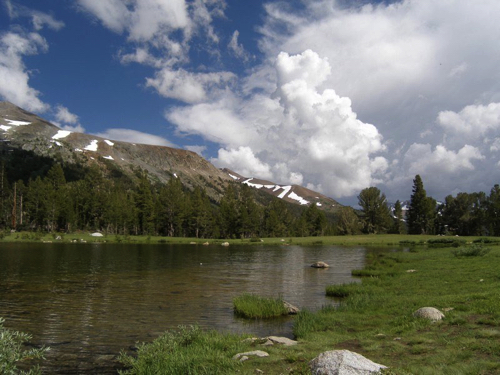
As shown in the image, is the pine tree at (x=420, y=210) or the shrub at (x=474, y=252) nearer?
the shrub at (x=474, y=252)

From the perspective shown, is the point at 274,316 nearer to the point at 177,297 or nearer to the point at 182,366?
the point at 177,297

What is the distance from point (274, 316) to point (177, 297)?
9.30m

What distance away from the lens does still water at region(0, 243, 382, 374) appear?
16.3 m

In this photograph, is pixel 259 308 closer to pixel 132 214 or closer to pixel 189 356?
pixel 189 356

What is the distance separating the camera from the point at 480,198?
139 m

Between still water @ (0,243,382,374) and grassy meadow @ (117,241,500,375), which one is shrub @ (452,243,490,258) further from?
grassy meadow @ (117,241,500,375)

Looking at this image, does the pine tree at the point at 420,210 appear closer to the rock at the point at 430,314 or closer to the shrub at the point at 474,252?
the shrub at the point at 474,252

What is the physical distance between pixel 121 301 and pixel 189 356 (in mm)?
15652

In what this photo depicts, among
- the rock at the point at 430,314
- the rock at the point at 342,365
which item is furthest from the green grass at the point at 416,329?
the rock at the point at 342,365

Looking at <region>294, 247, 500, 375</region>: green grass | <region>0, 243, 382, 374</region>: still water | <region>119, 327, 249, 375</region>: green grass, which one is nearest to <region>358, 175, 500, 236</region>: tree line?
<region>0, 243, 382, 374</region>: still water

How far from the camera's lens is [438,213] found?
154 m

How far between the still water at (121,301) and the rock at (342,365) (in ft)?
27.4

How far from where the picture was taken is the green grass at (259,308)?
816 inches

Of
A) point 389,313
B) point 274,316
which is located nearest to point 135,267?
point 274,316
